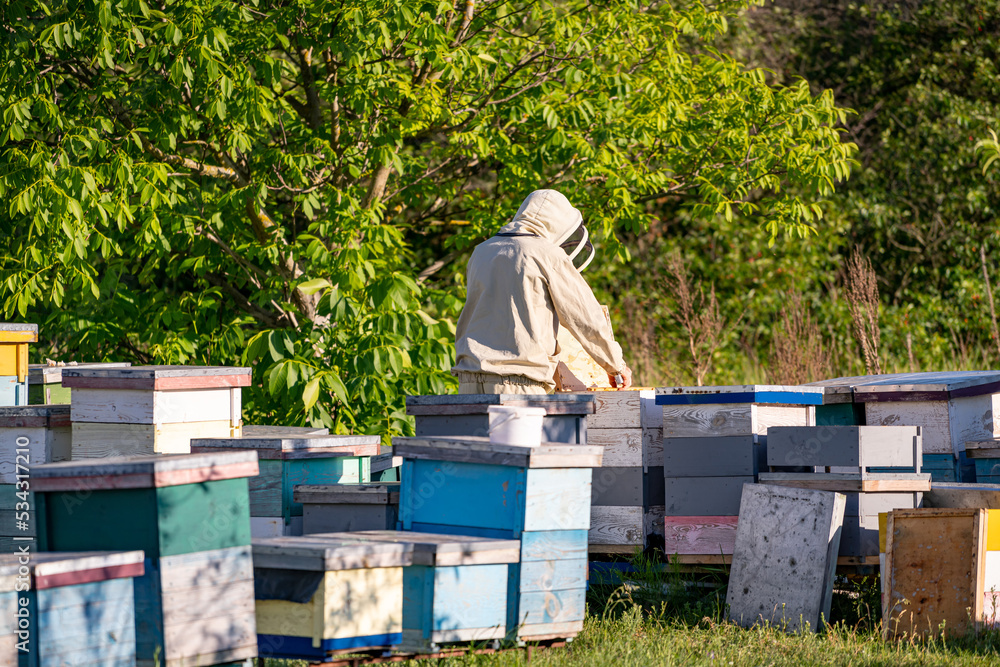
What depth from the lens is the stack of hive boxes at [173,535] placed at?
2773 millimetres

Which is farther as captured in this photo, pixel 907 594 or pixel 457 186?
pixel 457 186

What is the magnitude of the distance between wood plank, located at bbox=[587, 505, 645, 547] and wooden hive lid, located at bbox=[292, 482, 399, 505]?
3.74 feet

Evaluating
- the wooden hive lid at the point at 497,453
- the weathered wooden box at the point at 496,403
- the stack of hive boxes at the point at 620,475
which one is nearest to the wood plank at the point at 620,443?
the stack of hive boxes at the point at 620,475

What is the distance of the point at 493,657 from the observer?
11.5ft

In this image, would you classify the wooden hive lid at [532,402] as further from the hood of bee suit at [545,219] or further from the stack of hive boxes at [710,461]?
the hood of bee suit at [545,219]

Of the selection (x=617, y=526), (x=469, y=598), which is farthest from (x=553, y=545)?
(x=617, y=526)

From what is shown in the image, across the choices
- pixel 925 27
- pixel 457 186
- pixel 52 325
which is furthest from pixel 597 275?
pixel 52 325

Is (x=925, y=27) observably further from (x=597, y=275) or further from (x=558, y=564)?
(x=558, y=564)

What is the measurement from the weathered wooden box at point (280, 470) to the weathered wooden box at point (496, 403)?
0.47 metres

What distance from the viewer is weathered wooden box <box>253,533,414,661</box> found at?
2.93 meters

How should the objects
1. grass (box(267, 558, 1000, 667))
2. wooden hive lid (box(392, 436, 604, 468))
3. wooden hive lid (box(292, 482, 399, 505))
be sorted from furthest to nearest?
1. wooden hive lid (box(292, 482, 399, 505))
2. grass (box(267, 558, 1000, 667))
3. wooden hive lid (box(392, 436, 604, 468))

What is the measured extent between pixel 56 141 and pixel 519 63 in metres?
3.43

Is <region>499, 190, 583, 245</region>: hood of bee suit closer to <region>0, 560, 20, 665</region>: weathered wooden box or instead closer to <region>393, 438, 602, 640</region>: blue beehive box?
<region>393, 438, 602, 640</region>: blue beehive box

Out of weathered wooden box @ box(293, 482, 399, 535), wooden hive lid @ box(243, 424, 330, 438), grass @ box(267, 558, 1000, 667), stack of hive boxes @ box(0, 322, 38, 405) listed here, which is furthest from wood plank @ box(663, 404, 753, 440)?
stack of hive boxes @ box(0, 322, 38, 405)
